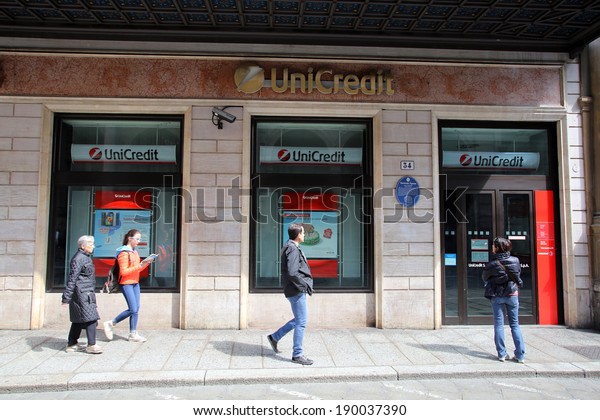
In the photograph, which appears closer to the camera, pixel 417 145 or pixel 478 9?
pixel 478 9

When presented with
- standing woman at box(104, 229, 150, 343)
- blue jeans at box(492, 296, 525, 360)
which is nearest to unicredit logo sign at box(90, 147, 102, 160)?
standing woman at box(104, 229, 150, 343)

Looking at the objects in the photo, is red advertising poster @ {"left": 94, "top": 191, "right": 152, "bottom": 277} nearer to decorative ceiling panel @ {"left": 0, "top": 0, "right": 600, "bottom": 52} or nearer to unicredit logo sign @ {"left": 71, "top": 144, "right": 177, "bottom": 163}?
unicredit logo sign @ {"left": 71, "top": 144, "right": 177, "bottom": 163}

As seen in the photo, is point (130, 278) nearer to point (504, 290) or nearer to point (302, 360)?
point (302, 360)

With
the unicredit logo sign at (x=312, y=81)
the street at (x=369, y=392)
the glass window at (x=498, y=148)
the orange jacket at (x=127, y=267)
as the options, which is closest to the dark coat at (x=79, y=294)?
the orange jacket at (x=127, y=267)

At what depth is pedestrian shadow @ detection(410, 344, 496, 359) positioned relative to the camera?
6282 mm

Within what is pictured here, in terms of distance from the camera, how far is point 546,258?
8328mm

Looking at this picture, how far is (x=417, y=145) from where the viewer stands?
817 centimetres

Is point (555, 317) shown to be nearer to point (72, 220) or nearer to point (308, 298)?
point (308, 298)

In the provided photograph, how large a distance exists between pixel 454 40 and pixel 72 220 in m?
7.87

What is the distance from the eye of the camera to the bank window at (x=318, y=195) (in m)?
8.27

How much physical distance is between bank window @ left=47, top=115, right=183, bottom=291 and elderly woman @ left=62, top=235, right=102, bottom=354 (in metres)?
1.86

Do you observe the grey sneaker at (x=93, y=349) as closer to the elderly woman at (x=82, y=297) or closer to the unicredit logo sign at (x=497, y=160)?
the elderly woman at (x=82, y=297)

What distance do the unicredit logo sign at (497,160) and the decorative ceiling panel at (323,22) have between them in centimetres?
201

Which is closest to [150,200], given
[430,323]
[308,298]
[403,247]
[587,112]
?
[308,298]
